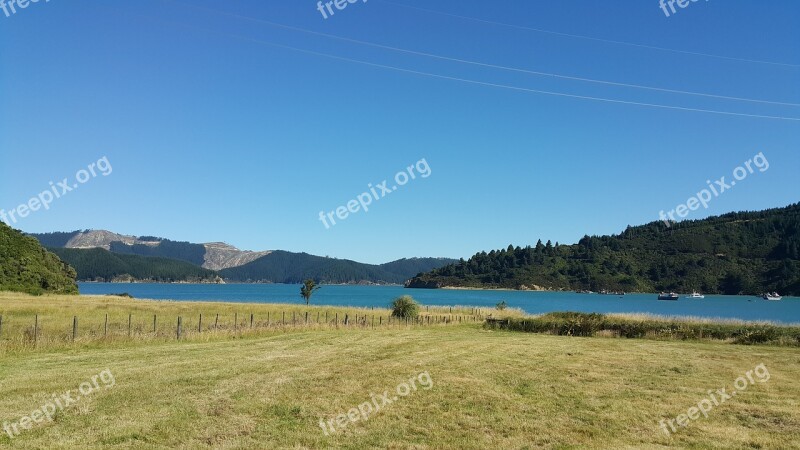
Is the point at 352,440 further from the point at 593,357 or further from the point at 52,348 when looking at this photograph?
the point at 52,348

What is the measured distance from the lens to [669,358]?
2914 centimetres

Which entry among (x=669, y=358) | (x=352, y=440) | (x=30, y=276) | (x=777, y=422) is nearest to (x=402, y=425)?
(x=352, y=440)

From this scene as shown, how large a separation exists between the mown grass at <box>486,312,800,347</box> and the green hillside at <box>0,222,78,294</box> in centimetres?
8448

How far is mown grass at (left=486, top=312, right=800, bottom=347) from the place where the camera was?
138ft

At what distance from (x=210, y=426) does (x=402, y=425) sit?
425 centimetres

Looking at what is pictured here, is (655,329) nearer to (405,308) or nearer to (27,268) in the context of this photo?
(405,308)

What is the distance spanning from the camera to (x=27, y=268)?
355ft

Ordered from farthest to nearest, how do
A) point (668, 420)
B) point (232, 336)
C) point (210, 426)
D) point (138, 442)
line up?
point (232, 336), point (668, 420), point (210, 426), point (138, 442)

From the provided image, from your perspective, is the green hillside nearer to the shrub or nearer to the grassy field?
the shrub

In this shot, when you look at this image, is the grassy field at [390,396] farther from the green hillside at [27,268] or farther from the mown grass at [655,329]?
the green hillside at [27,268]

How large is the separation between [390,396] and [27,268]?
11279cm

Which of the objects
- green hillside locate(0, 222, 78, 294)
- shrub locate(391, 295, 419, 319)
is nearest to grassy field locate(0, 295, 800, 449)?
shrub locate(391, 295, 419, 319)

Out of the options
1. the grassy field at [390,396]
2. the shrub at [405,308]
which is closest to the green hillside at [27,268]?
the shrub at [405,308]

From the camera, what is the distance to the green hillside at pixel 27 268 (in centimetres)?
10133
